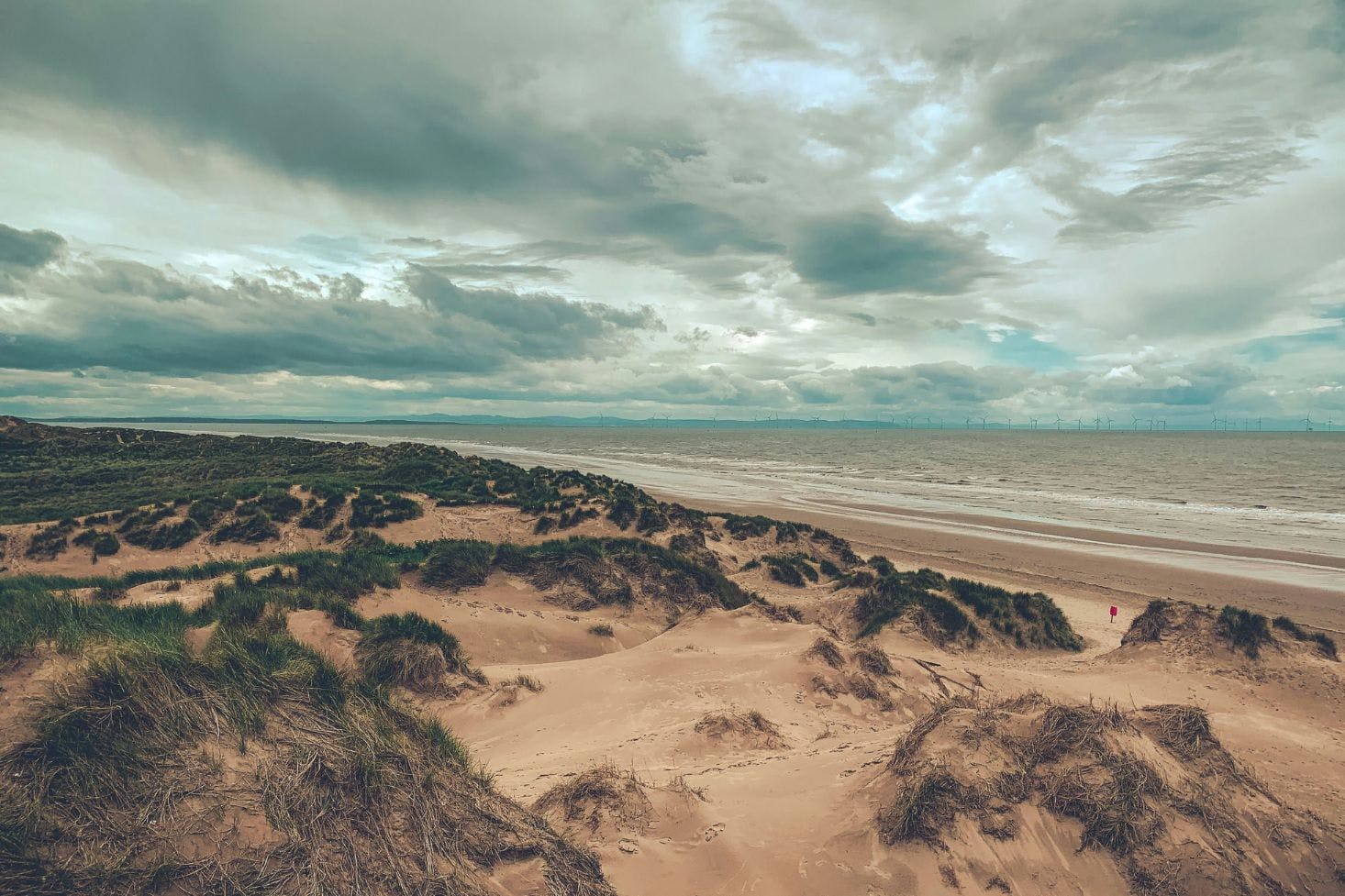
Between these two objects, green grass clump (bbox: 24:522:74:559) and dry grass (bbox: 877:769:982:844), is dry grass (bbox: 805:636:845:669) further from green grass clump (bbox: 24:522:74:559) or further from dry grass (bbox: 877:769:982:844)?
green grass clump (bbox: 24:522:74:559)

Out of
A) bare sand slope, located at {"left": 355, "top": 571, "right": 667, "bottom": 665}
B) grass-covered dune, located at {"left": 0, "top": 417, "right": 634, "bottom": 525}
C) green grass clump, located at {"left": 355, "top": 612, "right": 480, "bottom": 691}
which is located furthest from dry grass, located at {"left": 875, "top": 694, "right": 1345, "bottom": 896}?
grass-covered dune, located at {"left": 0, "top": 417, "right": 634, "bottom": 525}

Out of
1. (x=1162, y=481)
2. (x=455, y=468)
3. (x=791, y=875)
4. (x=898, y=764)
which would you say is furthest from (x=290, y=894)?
(x=1162, y=481)

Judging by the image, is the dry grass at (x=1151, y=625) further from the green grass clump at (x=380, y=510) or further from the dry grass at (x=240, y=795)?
the green grass clump at (x=380, y=510)

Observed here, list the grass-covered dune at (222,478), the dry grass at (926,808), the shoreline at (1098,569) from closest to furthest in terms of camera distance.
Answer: the dry grass at (926,808)
the shoreline at (1098,569)
the grass-covered dune at (222,478)

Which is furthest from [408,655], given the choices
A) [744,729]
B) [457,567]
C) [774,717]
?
[457,567]

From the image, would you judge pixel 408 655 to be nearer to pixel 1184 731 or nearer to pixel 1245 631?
pixel 1184 731

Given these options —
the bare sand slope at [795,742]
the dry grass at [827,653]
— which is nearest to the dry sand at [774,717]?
the bare sand slope at [795,742]
